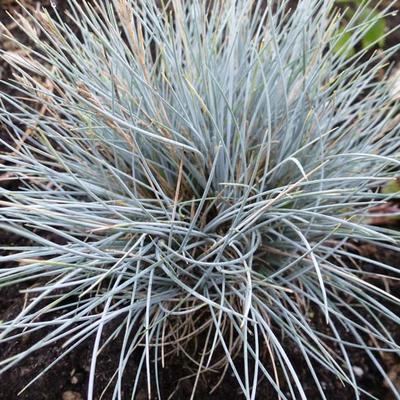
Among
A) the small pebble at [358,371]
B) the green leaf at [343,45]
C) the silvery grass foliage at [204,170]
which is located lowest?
the small pebble at [358,371]

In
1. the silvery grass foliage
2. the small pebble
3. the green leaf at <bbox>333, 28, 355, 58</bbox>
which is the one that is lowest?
the small pebble

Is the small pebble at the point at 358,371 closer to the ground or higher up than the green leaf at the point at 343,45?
closer to the ground

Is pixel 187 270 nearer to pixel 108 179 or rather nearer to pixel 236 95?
pixel 108 179

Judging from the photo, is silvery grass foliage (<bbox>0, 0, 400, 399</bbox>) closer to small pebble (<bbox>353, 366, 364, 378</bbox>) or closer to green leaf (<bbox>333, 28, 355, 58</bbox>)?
green leaf (<bbox>333, 28, 355, 58</bbox>)

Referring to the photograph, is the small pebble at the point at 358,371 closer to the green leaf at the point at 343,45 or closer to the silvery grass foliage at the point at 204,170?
the silvery grass foliage at the point at 204,170

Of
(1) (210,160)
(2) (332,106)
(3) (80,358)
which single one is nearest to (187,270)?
(1) (210,160)

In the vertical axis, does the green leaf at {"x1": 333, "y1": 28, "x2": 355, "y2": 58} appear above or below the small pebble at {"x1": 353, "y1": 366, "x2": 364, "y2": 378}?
above

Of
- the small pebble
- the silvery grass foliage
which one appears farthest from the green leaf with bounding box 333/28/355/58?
the small pebble

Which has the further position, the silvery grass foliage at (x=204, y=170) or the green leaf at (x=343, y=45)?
the green leaf at (x=343, y=45)

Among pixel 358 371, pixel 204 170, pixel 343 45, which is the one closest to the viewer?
pixel 204 170

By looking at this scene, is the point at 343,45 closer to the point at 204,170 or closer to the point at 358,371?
the point at 204,170

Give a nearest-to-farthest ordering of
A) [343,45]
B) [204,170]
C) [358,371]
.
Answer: [204,170] → [358,371] → [343,45]

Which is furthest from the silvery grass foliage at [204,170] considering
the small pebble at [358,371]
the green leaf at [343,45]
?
the small pebble at [358,371]

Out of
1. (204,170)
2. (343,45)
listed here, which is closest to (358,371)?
(204,170)
